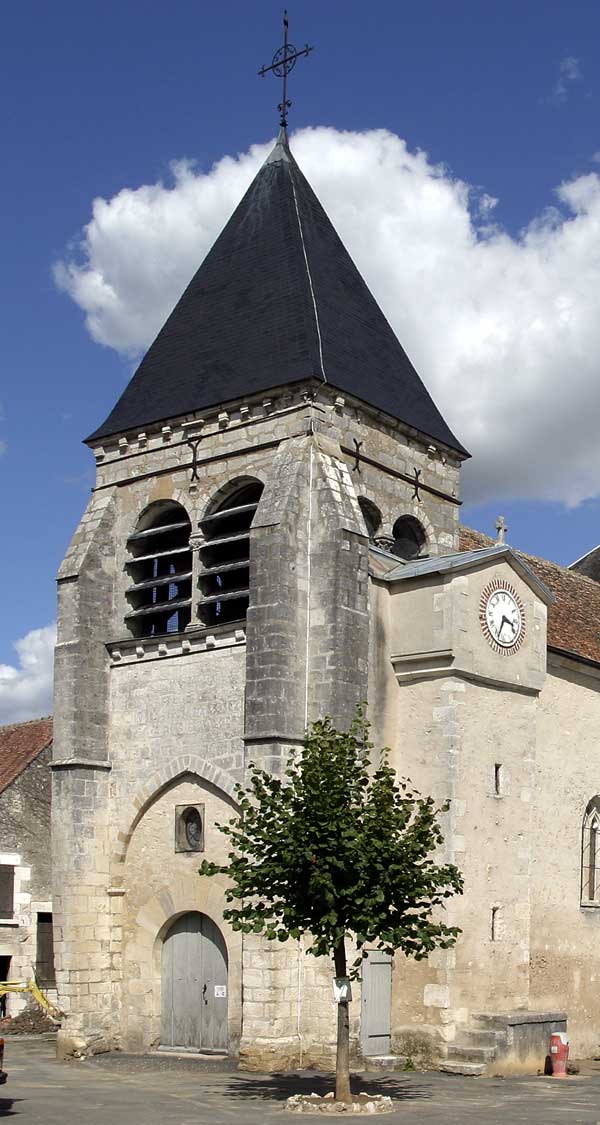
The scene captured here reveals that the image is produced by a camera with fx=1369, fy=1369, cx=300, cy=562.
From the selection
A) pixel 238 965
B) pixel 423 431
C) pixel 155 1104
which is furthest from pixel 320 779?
pixel 423 431

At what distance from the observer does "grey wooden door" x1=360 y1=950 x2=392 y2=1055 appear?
16406 millimetres

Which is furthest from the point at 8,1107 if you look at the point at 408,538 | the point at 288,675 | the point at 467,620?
the point at 408,538

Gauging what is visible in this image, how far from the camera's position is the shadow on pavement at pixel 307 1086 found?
14234mm

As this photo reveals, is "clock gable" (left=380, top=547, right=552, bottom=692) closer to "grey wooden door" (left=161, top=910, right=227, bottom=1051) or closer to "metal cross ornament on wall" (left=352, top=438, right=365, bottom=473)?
"metal cross ornament on wall" (left=352, top=438, right=365, bottom=473)

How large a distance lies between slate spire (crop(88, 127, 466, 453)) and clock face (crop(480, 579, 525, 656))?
123 inches

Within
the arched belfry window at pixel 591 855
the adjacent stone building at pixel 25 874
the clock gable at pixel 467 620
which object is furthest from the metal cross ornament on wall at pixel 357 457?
the adjacent stone building at pixel 25 874

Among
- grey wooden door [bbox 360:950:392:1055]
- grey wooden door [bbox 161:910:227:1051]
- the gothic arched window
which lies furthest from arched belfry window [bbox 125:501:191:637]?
grey wooden door [bbox 360:950:392:1055]

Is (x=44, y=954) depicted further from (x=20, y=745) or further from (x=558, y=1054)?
(x=558, y=1054)

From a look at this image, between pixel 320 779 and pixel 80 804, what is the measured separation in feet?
20.6

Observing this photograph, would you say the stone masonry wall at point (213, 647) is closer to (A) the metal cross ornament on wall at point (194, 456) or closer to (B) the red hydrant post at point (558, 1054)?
(A) the metal cross ornament on wall at point (194, 456)

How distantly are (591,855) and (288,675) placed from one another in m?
6.28

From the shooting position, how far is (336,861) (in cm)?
1287

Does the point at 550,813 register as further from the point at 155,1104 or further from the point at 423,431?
the point at 155,1104

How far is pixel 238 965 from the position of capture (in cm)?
1694
